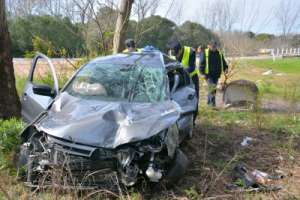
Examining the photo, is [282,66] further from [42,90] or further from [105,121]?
[105,121]

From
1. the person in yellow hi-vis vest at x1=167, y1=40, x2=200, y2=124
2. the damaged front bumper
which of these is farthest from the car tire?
the person in yellow hi-vis vest at x1=167, y1=40, x2=200, y2=124

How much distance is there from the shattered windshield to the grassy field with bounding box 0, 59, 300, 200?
106 centimetres

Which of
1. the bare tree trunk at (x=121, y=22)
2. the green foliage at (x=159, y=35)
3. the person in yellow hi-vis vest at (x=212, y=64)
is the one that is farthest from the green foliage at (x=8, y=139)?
the green foliage at (x=159, y=35)

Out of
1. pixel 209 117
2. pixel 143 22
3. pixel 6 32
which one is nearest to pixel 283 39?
pixel 143 22

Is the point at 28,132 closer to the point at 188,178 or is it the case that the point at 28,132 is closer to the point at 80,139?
the point at 80,139

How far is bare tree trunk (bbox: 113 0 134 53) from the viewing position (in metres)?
11.2

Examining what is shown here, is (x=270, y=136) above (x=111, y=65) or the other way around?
the other way around

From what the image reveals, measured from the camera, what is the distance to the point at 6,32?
662 cm

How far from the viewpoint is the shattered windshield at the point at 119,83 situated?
517 cm

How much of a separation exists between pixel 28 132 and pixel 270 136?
4691mm

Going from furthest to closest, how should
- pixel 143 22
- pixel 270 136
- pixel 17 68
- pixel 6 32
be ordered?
pixel 17 68 → pixel 143 22 → pixel 270 136 → pixel 6 32

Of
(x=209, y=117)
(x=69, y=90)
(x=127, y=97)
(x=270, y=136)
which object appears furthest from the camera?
(x=209, y=117)

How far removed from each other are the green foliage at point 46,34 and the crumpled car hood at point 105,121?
22.3 ft

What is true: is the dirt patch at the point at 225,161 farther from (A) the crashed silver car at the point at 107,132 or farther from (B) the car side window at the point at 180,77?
(B) the car side window at the point at 180,77
